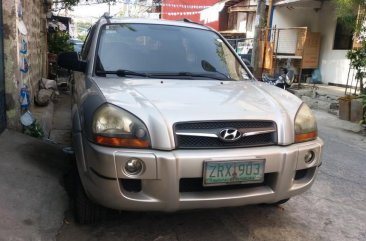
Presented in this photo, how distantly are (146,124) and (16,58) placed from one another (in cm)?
282

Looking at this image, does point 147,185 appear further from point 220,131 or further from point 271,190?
point 271,190

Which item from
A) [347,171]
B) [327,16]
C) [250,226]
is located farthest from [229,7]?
[250,226]

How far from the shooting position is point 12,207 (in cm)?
311

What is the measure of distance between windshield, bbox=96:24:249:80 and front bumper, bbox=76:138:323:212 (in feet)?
3.74

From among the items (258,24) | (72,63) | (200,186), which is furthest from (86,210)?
(258,24)

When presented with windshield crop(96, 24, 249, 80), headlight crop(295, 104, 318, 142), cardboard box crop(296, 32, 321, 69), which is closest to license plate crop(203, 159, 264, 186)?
headlight crop(295, 104, 318, 142)

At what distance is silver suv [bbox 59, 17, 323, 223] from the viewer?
102 inches

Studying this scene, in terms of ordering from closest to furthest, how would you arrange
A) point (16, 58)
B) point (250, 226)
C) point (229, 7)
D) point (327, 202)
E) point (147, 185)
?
1. point (147, 185)
2. point (250, 226)
3. point (327, 202)
4. point (16, 58)
5. point (229, 7)

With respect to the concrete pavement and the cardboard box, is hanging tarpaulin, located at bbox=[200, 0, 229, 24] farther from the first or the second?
the concrete pavement

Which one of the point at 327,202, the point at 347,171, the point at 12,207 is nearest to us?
the point at 12,207

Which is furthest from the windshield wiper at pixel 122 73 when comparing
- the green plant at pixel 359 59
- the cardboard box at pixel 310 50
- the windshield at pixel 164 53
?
the cardboard box at pixel 310 50

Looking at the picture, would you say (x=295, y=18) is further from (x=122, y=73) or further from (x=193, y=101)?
(x=193, y=101)

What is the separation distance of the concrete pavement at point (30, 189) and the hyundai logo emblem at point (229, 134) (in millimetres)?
1460

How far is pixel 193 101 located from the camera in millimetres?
2906
